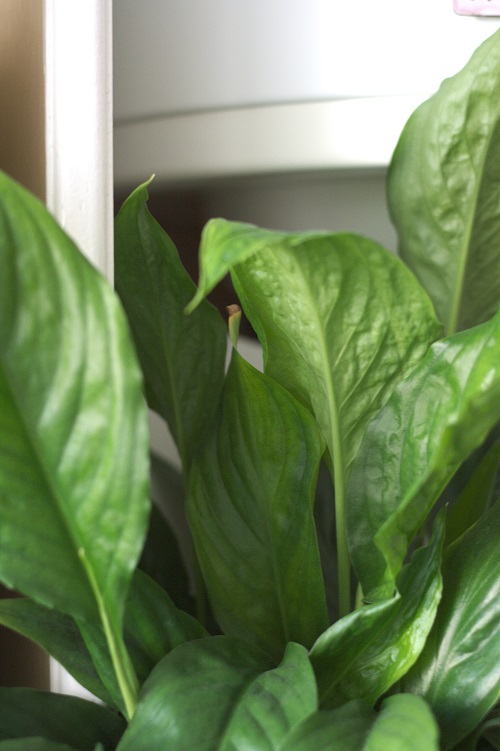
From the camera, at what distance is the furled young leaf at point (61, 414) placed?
1.10 feet

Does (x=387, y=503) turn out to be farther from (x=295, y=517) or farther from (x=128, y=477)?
(x=128, y=477)

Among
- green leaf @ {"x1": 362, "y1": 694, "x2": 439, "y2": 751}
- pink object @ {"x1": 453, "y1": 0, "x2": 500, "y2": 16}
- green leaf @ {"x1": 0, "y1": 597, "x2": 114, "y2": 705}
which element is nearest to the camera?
green leaf @ {"x1": 362, "y1": 694, "x2": 439, "y2": 751}

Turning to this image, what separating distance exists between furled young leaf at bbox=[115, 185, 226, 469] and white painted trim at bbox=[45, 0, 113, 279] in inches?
1.9

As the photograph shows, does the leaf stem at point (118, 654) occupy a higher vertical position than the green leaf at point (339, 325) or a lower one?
lower

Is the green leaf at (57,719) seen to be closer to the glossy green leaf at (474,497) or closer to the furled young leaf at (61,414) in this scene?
the furled young leaf at (61,414)

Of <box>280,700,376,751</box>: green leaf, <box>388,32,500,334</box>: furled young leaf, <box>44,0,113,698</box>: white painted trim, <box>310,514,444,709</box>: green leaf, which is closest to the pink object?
<box>388,32,500,334</box>: furled young leaf

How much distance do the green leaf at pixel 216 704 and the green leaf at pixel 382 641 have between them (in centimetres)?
2

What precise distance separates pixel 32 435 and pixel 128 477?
1.9 inches

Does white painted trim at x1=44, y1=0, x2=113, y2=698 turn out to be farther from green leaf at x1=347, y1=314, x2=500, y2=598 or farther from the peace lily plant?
green leaf at x1=347, y1=314, x2=500, y2=598

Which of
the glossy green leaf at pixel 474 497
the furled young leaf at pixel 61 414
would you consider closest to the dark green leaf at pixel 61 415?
the furled young leaf at pixel 61 414

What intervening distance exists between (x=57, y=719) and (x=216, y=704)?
0.10 metres

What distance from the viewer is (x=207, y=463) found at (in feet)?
1.70

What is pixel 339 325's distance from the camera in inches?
17.0

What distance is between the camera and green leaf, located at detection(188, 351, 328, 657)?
473 millimetres
